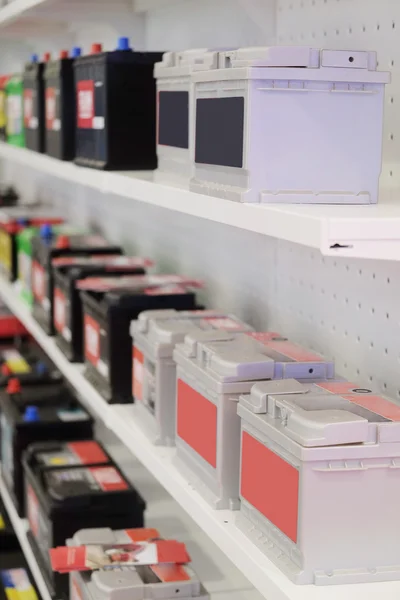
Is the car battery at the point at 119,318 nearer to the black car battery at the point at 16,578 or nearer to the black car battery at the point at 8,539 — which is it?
the black car battery at the point at 16,578

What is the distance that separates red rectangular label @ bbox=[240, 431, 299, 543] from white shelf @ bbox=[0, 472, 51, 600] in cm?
122

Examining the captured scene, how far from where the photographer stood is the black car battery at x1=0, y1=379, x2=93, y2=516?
3.15 m

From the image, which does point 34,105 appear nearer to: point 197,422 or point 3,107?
point 3,107

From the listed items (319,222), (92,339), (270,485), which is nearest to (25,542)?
(92,339)

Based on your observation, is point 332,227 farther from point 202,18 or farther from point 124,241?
point 124,241

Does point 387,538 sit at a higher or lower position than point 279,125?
lower

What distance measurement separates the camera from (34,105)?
316 centimetres

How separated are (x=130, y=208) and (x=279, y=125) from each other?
6.52 ft

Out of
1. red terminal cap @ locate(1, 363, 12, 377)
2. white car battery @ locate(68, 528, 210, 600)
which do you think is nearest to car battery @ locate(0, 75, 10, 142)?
red terminal cap @ locate(1, 363, 12, 377)

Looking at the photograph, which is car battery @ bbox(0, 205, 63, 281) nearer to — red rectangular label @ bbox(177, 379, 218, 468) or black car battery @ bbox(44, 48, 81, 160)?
black car battery @ bbox(44, 48, 81, 160)

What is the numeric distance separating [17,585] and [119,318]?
47.5 inches

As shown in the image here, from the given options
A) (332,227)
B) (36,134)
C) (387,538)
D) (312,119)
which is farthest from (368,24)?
(36,134)

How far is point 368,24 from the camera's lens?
5.51 feet

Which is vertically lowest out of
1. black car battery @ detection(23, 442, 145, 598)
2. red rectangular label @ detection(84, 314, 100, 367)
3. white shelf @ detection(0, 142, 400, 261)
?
black car battery @ detection(23, 442, 145, 598)
